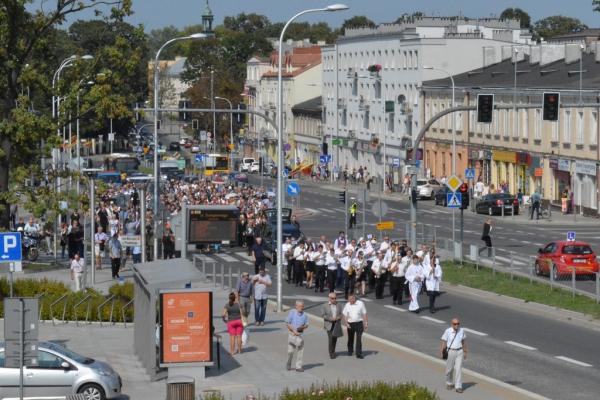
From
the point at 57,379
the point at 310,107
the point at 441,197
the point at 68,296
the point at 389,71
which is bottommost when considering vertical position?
the point at 57,379

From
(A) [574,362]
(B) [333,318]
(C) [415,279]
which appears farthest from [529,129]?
(B) [333,318]

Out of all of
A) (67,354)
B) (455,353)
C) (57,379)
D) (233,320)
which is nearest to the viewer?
(57,379)

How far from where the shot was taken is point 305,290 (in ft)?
146

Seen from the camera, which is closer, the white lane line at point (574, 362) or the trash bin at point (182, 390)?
the trash bin at point (182, 390)

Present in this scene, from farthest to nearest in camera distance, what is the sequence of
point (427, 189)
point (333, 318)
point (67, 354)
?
point (427, 189), point (333, 318), point (67, 354)

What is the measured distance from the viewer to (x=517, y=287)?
4169 cm

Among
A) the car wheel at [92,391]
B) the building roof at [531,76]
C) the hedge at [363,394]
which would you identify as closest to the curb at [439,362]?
the hedge at [363,394]

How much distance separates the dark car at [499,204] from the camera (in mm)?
77750

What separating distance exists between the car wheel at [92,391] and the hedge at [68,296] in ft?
35.2

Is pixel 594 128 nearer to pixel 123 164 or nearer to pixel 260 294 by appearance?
pixel 260 294

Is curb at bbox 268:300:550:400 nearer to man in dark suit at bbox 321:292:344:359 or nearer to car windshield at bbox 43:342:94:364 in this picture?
man in dark suit at bbox 321:292:344:359

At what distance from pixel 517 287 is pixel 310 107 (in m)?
96.1

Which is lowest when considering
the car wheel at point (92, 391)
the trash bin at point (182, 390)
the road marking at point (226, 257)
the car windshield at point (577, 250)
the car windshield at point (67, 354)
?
the road marking at point (226, 257)

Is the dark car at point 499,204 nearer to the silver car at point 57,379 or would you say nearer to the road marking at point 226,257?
the road marking at point 226,257
